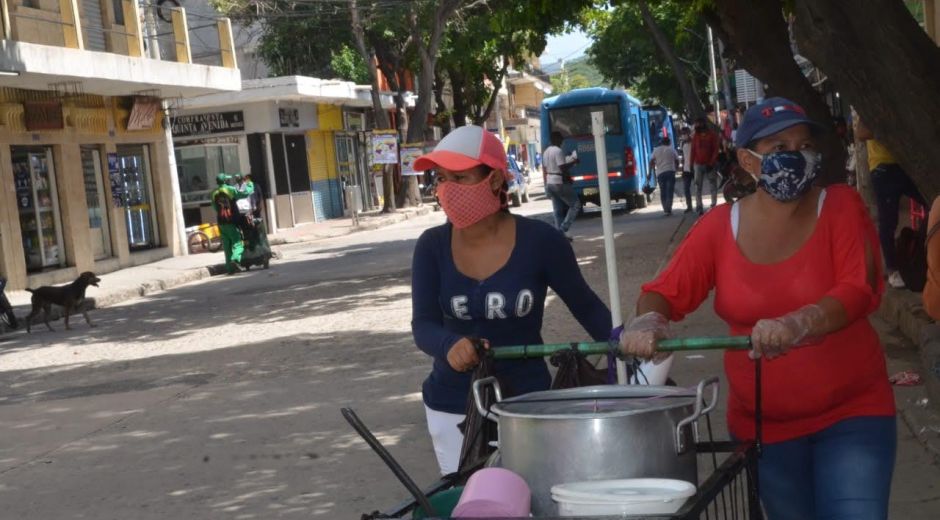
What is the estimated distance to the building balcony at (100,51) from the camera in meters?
22.8

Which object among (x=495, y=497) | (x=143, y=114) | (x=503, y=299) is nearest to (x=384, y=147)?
(x=143, y=114)

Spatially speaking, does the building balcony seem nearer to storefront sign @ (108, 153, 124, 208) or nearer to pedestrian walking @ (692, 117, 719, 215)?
storefront sign @ (108, 153, 124, 208)

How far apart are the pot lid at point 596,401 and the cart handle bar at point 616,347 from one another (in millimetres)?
142

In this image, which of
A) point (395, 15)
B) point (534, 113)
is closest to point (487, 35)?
point (395, 15)

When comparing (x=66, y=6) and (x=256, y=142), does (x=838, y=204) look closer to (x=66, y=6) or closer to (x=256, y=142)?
(x=66, y=6)

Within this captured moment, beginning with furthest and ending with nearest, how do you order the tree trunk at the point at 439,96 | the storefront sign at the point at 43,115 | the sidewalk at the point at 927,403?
the tree trunk at the point at 439,96 < the storefront sign at the point at 43,115 < the sidewalk at the point at 927,403

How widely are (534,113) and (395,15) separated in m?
55.8

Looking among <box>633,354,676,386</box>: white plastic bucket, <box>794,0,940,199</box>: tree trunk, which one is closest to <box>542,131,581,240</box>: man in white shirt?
<box>794,0,940,199</box>: tree trunk

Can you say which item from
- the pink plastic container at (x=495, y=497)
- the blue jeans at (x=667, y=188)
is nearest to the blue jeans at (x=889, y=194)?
the pink plastic container at (x=495, y=497)

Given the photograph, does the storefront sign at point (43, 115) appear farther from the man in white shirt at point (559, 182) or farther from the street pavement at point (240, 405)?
the man in white shirt at point (559, 182)

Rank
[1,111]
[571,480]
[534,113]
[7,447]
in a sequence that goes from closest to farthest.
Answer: [571,480] < [7,447] < [1,111] < [534,113]

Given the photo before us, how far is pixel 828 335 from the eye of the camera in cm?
337

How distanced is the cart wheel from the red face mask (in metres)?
28.4

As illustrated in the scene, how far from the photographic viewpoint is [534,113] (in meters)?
94.1
